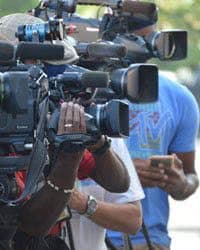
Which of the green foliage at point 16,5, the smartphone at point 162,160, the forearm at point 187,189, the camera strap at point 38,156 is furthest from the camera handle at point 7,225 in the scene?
the green foliage at point 16,5

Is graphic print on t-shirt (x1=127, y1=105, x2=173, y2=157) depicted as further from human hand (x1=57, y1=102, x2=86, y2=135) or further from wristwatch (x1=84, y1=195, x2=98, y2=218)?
human hand (x1=57, y1=102, x2=86, y2=135)

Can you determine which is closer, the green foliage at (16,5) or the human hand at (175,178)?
the human hand at (175,178)

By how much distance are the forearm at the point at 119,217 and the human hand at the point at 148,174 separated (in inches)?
29.5

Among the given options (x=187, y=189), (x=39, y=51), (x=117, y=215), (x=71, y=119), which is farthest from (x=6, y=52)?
(x=187, y=189)

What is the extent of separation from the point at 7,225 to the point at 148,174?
1828 millimetres

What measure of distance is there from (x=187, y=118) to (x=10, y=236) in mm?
2283

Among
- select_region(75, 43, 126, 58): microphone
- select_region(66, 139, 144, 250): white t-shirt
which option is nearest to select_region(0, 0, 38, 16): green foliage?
select_region(66, 139, 144, 250): white t-shirt

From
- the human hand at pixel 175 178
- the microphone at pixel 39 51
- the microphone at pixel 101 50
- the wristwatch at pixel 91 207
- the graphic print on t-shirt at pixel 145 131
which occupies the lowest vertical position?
the human hand at pixel 175 178

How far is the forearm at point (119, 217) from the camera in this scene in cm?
544

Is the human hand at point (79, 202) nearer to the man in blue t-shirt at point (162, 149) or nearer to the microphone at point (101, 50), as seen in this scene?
the microphone at point (101, 50)

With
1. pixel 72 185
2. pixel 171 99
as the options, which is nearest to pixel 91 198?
pixel 72 185

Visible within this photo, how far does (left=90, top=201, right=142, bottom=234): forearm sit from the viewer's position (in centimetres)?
544

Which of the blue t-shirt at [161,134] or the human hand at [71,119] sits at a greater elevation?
the human hand at [71,119]

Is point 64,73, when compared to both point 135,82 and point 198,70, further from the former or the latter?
point 198,70
